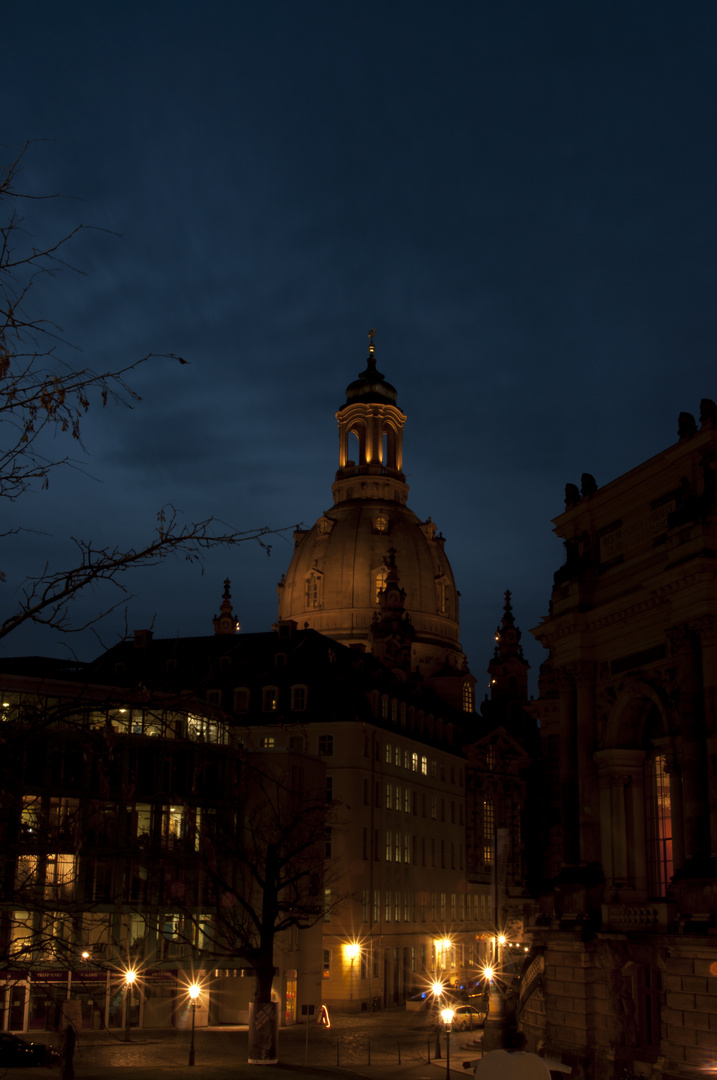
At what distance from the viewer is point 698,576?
39781mm

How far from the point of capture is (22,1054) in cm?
4334

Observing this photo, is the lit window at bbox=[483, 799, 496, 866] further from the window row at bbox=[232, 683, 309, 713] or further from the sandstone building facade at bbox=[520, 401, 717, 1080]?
the sandstone building facade at bbox=[520, 401, 717, 1080]

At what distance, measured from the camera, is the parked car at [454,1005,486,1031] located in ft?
212

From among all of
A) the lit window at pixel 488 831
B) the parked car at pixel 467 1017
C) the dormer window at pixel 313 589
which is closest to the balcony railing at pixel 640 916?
the parked car at pixel 467 1017

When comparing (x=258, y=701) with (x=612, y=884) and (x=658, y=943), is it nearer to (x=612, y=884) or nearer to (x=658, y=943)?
(x=612, y=884)

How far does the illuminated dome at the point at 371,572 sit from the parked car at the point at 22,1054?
305 ft

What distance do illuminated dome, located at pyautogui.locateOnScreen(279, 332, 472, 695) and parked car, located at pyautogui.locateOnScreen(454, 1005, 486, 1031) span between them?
2767 inches

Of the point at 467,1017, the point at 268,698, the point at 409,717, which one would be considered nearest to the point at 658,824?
the point at 467,1017

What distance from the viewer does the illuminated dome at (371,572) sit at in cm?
14688

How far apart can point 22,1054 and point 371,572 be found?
10753cm

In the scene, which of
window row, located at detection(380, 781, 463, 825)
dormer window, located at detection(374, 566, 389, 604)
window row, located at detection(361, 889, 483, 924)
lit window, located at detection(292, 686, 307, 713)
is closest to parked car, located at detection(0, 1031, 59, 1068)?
window row, located at detection(361, 889, 483, 924)

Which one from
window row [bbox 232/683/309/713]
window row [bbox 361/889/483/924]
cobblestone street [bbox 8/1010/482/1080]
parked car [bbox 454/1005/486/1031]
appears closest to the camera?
cobblestone street [bbox 8/1010/482/1080]

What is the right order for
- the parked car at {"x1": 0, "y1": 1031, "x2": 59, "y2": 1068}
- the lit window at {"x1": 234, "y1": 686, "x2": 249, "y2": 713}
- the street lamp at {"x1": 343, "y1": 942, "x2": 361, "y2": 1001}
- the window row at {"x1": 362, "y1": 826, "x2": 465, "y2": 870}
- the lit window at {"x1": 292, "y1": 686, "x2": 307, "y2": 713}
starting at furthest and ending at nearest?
1. the lit window at {"x1": 234, "y1": 686, "x2": 249, "y2": 713}
2. the lit window at {"x1": 292, "y1": 686, "x2": 307, "y2": 713}
3. the window row at {"x1": 362, "y1": 826, "x2": 465, "y2": 870}
4. the street lamp at {"x1": 343, "y1": 942, "x2": 361, "y2": 1001}
5. the parked car at {"x1": 0, "y1": 1031, "x2": 59, "y2": 1068}

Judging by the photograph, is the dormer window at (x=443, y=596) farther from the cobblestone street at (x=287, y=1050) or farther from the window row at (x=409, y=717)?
the cobblestone street at (x=287, y=1050)
